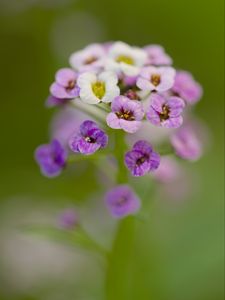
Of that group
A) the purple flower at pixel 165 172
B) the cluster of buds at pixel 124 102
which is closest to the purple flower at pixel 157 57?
the cluster of buds at pixel 124 102

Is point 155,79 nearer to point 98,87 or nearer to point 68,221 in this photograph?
point 98,87

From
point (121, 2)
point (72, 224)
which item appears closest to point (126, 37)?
point (121, 2)

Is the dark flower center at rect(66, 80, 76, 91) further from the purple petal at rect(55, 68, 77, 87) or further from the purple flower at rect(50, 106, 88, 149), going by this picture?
the purple flower at rect(50, 106, 88, 149)

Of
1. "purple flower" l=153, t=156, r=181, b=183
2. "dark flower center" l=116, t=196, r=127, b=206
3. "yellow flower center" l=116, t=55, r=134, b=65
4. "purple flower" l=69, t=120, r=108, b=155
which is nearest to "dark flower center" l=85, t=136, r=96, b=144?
"purple flower" l=69, t=120, r=108, b=155

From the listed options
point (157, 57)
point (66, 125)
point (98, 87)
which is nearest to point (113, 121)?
point (98, 87)

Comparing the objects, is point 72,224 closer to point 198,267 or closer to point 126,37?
point 198,267

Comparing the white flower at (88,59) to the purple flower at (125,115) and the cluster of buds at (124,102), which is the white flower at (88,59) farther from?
the purple flower at (125,115)

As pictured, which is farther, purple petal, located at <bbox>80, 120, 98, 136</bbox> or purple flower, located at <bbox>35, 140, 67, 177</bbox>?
purple flower, located at <bbox>35, 140, 67, 177</bbox>
